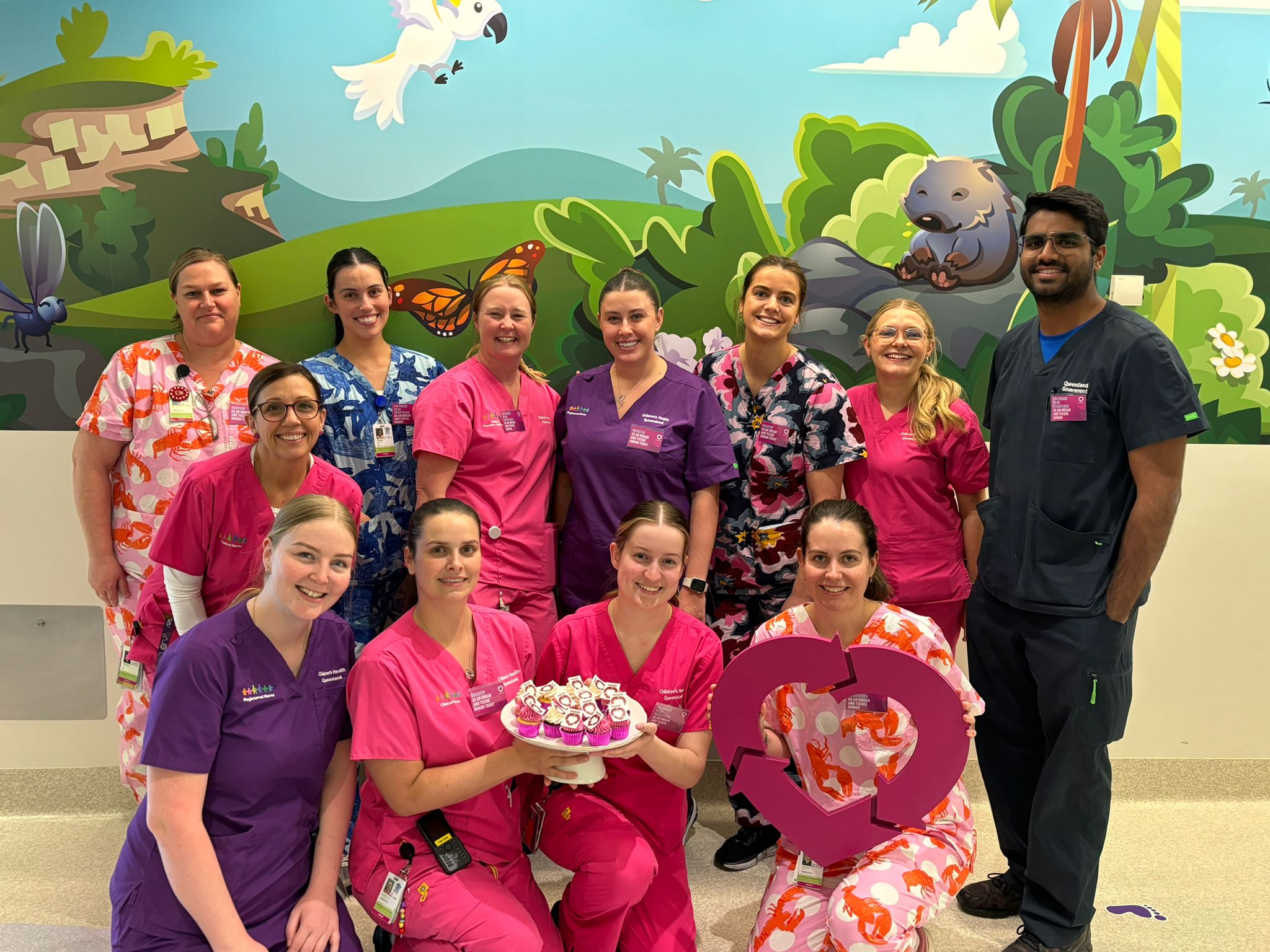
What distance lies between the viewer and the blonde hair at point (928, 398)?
307 centimetres

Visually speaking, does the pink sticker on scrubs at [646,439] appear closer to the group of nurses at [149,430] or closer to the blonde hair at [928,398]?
the blonde hair at [928,398]

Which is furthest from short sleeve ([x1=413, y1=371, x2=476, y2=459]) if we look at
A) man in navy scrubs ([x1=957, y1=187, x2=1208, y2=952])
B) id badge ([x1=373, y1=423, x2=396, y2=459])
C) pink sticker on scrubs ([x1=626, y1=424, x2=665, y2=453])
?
man in navy scrubs ([x1=957, y1=187, x2=1208, y2=952])

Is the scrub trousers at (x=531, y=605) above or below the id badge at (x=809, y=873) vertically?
above

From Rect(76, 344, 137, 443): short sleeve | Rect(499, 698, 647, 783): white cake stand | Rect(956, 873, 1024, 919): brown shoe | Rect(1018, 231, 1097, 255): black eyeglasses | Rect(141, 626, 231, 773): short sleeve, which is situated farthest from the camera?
Rect(76, 344, 137, 443): short sleeve

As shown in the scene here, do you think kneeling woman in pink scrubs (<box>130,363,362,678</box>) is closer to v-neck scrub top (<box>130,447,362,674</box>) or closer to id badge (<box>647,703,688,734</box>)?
v-neck scrub top (<box>130,447,362,674</box>)

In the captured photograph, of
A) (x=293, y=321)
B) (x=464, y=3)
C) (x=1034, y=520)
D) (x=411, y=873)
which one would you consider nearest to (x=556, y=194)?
(x=464, y=3)

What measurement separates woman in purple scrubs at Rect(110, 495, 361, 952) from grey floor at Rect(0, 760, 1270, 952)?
0.77 meters

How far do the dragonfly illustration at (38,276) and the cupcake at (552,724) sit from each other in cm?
260

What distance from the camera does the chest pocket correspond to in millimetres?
2496

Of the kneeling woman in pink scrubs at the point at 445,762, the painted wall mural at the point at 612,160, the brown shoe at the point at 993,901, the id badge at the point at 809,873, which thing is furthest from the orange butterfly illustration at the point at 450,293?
the brown shoe at the point at 993,901

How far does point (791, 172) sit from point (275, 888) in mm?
2880

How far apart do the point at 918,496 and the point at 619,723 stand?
152cm

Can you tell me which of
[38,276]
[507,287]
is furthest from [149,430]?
[507,287]

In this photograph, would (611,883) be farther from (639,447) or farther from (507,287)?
(507,287)
